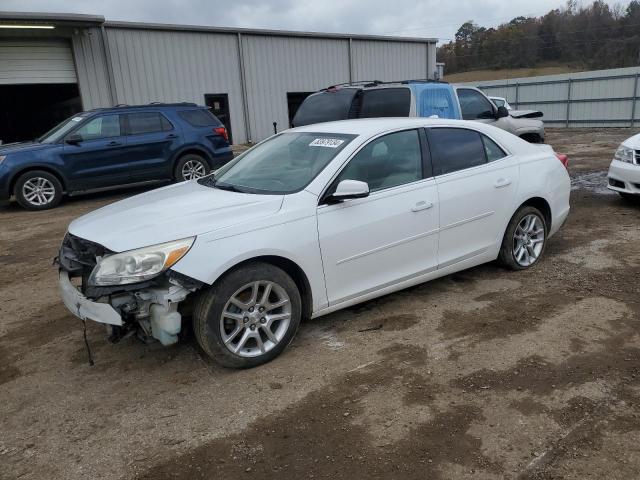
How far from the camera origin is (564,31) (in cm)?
5066

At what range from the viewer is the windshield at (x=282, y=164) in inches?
159

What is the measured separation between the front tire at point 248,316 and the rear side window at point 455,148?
1834 mm

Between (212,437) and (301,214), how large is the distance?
61.5 inches

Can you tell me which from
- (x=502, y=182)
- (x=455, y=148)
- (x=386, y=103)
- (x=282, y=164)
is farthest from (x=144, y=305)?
(x=386, y=103)

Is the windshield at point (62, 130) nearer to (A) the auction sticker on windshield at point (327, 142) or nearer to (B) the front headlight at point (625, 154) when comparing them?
(A) the auction sticker on windshield at point (327, 142)

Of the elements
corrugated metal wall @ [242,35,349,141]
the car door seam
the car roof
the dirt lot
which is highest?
corrugated metal wall @ [242,35,349,141]

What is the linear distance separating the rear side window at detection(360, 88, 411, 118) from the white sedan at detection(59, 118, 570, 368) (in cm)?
337

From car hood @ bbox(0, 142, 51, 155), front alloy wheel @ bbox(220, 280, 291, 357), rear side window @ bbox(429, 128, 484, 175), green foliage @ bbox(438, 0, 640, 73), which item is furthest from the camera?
green foliage @ bbox(438, 0, 640, 73)

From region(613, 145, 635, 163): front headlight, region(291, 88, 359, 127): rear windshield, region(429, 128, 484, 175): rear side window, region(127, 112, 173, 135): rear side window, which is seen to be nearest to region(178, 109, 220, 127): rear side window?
region(127, 112, 173, 135): rear side window

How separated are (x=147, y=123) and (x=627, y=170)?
→ 8.60 meters

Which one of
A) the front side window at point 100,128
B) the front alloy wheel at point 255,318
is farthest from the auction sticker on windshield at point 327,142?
the front side window at point 100,128

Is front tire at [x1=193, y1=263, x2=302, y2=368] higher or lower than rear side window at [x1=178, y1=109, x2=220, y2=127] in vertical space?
lower

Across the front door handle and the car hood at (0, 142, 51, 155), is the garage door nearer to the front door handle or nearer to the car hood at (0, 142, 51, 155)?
the car hood at (0, 142, 51, 155)

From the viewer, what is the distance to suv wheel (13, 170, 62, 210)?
961cm
